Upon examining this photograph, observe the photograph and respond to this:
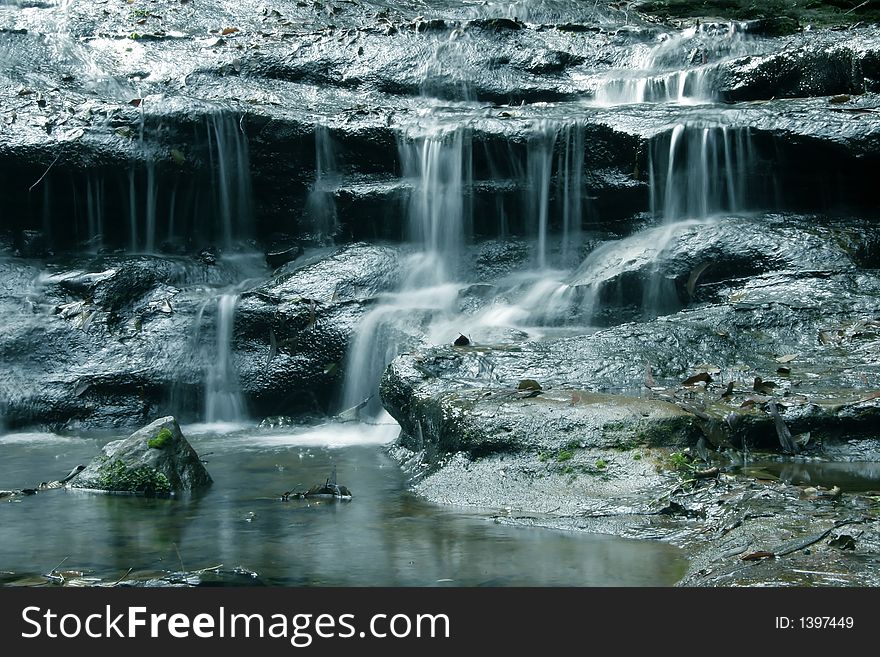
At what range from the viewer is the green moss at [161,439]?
570cm

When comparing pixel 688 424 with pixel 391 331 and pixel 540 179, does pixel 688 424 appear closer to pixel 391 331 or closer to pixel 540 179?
pixel 391 331

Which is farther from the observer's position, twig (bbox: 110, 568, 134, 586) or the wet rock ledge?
the wet rock ledge

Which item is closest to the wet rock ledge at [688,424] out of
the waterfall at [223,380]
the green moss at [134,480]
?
the green moss at [134,480]

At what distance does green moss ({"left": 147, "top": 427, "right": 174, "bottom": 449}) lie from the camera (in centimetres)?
570

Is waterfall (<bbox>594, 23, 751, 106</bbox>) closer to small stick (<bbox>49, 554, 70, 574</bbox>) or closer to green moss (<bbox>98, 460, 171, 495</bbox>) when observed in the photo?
green moss (<bbox>98, 460, 171, 495</bbox>)

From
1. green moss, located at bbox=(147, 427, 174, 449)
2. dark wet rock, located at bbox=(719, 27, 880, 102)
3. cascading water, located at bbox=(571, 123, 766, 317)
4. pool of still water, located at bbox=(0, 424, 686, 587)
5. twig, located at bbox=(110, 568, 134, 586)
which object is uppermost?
dark wet rock, located at bbox=(719, 27, 880, 102)

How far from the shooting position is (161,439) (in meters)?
5.71

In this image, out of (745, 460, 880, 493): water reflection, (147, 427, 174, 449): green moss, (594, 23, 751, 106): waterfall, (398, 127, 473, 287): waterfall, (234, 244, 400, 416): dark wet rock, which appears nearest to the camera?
(745, 460, 880, 493): water reflection

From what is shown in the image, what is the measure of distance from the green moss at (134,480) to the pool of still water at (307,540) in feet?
0.35

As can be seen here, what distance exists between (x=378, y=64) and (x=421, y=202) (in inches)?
107

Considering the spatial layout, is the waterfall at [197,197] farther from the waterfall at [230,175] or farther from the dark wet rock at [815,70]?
the dark wet rock at [815,70]

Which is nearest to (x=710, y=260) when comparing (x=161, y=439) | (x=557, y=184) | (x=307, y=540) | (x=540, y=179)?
(x=557, y=184)

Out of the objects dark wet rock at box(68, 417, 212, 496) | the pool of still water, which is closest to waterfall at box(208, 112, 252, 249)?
the pool of still water
